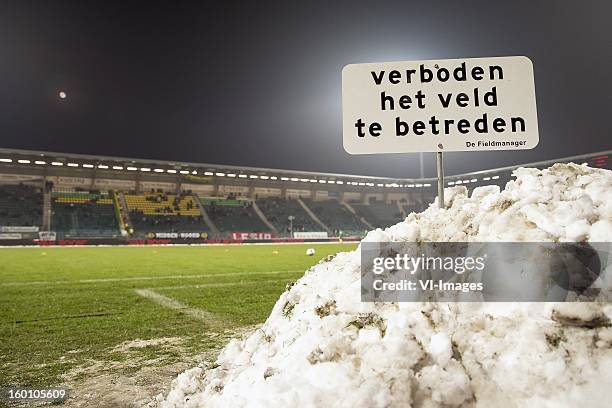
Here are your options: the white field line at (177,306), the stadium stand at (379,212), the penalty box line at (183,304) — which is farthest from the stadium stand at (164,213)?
the white field line at (177,306)

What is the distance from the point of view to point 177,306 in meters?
5.05

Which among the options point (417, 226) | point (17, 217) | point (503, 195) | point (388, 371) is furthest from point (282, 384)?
point (17, 217)

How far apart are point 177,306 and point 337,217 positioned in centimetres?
3956

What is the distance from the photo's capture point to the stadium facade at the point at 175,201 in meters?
30.9

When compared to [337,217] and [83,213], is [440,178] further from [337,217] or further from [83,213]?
[337,217]

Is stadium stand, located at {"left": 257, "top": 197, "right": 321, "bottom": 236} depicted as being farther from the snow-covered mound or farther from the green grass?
the snow-covered mound

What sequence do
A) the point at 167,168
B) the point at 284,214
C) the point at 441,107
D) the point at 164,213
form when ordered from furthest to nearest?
the point at 284,214 < the point at 167,168 < the point at 164,213 < the point at 441,107

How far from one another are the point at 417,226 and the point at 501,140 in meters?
0.79

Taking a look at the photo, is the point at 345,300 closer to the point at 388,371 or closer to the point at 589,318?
the point at 388,371

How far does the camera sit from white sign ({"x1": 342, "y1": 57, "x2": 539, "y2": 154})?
7.43ft

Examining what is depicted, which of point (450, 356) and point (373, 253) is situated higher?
point (373, 253)

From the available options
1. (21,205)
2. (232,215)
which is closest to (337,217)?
(232,215)

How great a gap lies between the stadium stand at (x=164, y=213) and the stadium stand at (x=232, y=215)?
134 cm

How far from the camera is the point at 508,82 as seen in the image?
2295 mm
